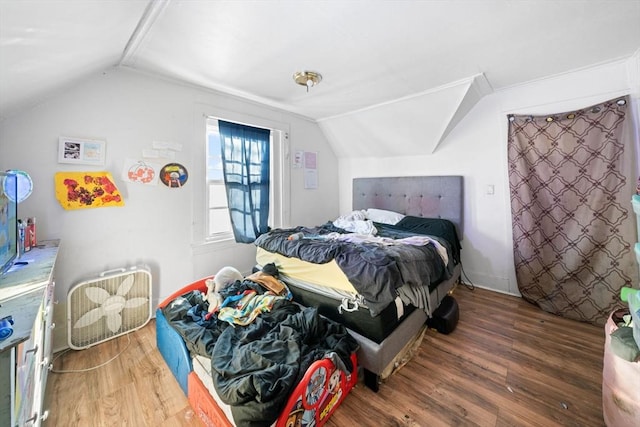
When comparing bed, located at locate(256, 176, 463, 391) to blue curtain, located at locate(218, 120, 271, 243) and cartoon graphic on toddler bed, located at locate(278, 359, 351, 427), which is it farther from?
blue curtain, located at locate(218, 120, 271, 243)

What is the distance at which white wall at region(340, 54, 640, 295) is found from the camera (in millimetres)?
2352

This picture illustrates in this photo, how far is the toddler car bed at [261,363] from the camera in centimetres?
107

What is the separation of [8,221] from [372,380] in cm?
210

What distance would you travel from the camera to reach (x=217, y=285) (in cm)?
200

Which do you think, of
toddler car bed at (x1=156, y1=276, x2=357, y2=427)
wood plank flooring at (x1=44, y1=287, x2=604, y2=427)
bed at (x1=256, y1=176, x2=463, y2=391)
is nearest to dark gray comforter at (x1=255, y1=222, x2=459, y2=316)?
bed at (x1=256, y1=176, x2=463, y2=391)

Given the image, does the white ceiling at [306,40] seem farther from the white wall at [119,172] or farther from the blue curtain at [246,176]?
the blue curtain at [246,176]

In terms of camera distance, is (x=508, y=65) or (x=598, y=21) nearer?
(x=598, y=21)

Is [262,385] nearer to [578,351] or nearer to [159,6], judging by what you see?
[159,6]

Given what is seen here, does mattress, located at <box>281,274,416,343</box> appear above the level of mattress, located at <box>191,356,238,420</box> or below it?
above

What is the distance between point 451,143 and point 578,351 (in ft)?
7.43

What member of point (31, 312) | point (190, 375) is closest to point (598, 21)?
point (31, 312)

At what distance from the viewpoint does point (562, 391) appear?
1466mm

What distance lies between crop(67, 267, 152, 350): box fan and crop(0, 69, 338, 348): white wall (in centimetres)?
11

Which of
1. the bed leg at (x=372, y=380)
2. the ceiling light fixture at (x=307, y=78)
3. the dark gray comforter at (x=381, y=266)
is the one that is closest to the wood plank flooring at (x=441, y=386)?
the bed leg at (x=372, y=380)
